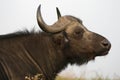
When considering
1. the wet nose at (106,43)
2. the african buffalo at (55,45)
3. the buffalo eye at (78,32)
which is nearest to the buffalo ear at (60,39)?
the african buffalo at (55,45)

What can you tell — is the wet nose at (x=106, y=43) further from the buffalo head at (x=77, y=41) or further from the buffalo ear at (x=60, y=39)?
the buffalo ear at (x=60, y=39)

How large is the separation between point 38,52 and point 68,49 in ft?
1.53

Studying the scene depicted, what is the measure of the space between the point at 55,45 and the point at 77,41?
1.12 feet

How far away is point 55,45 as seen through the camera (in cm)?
750

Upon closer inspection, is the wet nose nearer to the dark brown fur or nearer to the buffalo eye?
the dark brown fur

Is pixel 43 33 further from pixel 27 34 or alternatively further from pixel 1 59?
pixel 1 59

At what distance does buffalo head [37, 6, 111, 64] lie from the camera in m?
7.39

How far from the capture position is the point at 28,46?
7.30 metres

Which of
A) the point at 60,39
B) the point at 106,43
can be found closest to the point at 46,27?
the point at 60,39

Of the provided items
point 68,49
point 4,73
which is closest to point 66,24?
point 68,49

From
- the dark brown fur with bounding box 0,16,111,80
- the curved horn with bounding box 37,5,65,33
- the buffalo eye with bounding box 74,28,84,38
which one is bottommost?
the dark brown fur with bounding box 0,16,111,80

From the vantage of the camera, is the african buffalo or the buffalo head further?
the buffalo head

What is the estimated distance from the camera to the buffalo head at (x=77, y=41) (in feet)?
24.2

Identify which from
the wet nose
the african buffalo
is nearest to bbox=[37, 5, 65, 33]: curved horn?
the african buffalo
